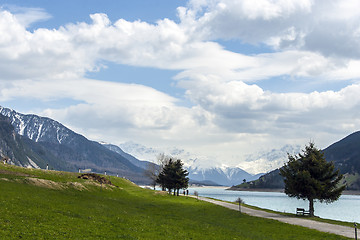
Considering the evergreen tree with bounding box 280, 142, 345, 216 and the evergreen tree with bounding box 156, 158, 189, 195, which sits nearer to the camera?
the evergreen tree with bounding box 280, 142, 345, 216

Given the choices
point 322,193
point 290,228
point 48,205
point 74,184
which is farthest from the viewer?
point 74,184

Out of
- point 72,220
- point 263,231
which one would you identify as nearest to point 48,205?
point 72,220

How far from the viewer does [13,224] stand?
28.5 metres

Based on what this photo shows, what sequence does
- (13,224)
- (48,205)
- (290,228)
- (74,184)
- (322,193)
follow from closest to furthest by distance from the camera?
(13,224), (48,205), (290,228), (322,193), (74,184)

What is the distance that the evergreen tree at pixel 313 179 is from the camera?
68.9 meters

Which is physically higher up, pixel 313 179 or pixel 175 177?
pixel 175 177

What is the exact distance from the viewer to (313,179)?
6838 centimetres

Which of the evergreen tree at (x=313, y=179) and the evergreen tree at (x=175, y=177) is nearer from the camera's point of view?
the evergreen tree at (x=313, y=179)

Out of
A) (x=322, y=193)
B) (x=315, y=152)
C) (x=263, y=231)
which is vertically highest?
(x=315, y=152)

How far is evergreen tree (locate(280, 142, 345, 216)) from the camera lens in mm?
68875

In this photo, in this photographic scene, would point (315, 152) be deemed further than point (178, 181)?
No

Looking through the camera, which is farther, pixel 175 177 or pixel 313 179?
pixel 175 177

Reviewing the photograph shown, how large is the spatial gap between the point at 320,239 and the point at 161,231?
56.2 feet

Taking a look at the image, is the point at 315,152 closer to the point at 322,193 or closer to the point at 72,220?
the point at 322,193
